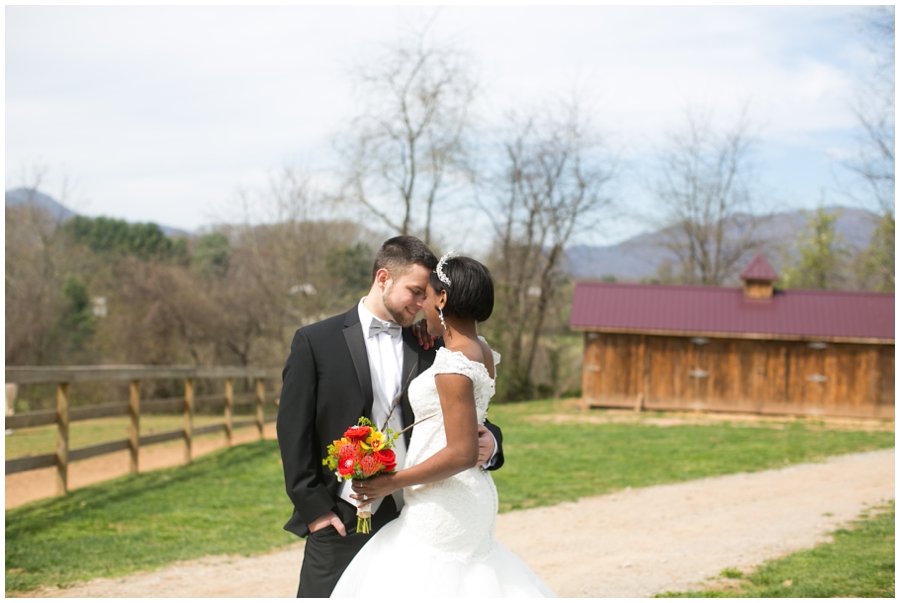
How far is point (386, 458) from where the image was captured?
2.68 metres

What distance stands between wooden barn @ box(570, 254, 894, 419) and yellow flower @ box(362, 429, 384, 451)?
18.2m

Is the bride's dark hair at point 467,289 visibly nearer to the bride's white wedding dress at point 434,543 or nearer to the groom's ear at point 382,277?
the bride's white wedding dress at point 434,543

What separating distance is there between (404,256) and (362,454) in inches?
35.2

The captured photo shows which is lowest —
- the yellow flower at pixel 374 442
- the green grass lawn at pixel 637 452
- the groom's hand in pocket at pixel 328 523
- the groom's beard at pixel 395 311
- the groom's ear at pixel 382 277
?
the green grass lawn at pixel 637 452

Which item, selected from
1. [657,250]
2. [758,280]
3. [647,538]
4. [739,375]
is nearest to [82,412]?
[647,538]

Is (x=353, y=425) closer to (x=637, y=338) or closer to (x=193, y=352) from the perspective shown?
(x=637, y=338)

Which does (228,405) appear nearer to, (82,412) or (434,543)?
(82,412)

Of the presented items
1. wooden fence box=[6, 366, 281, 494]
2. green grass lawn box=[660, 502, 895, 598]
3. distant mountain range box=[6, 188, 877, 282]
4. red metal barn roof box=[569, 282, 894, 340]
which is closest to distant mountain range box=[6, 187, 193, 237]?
distant mountain range box=[6, 188, 877, 282]

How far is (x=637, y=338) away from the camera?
2083cm

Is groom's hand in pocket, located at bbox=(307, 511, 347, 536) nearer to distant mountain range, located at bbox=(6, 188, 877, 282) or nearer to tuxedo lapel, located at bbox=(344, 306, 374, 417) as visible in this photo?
tuxedo lapel, located at bbox=(344, 306, 374, 417)

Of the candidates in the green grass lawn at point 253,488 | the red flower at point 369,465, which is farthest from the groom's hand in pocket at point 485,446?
the green grass lawn at point 253,488

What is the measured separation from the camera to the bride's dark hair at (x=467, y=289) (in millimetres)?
2771

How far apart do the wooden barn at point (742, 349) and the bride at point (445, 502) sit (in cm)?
1795

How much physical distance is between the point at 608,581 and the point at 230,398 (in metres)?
8.15
